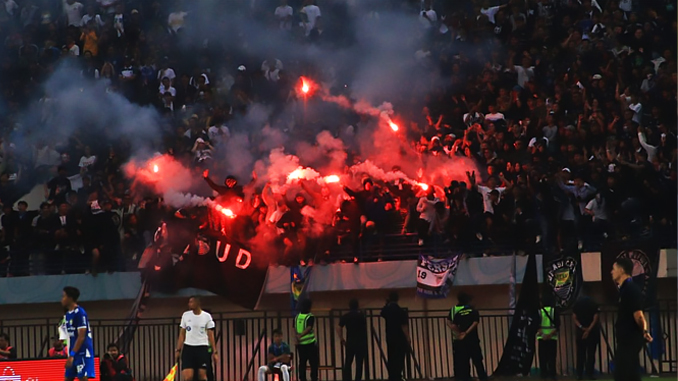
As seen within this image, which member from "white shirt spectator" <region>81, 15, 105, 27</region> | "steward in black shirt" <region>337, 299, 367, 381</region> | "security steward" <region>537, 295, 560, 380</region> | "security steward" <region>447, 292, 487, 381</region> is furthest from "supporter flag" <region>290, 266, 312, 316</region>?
"white shirt spectator" <region>81, 15, 105, 27</region>

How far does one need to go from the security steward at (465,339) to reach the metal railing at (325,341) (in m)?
1.74

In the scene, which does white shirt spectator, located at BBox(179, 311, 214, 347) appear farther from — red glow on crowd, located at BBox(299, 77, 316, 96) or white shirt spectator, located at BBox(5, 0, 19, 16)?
white shirt spectator, located at BBox(5, 0, 19, 16)

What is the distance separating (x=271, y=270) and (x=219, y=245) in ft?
4.37

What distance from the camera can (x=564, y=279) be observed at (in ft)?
60.0

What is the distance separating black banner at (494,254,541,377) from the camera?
1833 centimetres

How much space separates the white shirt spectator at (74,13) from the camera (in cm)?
2850

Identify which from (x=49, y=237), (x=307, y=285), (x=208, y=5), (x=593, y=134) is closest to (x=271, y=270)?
(x=307, y=285)

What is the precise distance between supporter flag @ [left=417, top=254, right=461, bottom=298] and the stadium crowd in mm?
393

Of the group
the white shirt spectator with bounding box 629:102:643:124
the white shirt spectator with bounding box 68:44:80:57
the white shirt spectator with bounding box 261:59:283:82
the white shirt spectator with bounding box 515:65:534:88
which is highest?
the white shirt spectator with bounding box 68:44:80:57

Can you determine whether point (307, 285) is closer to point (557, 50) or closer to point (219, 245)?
point (219, 245)

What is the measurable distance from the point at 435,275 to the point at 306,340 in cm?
286

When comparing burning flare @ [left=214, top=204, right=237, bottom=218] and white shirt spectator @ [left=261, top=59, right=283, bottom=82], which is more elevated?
white shirt spectator @ [left=261, top=59, right=283, bottom=82]

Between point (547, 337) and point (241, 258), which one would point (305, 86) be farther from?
point (547, 337)

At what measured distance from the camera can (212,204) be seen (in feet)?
70.2
